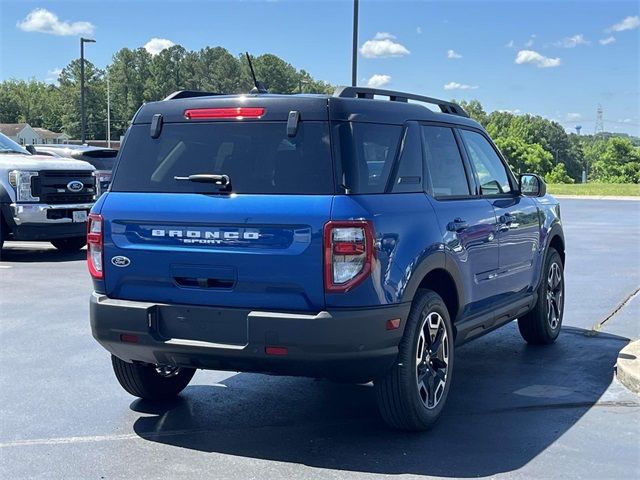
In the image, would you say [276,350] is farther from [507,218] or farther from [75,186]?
[75,186]

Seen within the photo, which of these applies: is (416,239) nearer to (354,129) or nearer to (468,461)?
(354,129)

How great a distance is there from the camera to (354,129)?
433cm

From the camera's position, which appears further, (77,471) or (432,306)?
(432,306)

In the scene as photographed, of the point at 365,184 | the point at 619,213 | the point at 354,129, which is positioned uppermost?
the point at 354,129

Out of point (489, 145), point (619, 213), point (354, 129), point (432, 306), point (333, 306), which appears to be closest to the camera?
point (333, 306)

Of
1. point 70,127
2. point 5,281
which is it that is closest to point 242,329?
point 5,281

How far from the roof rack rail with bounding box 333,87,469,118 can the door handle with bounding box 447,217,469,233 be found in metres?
0.90

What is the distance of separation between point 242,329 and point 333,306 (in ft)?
1.66

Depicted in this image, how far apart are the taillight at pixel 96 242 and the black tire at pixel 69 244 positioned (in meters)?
9.31

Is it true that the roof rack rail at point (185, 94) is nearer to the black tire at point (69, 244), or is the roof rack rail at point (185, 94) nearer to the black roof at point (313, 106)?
the black roof at point (313, 106)

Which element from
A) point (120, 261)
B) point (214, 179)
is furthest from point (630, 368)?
point (120, 261)

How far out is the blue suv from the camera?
404cm

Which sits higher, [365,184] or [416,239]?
[365,184]

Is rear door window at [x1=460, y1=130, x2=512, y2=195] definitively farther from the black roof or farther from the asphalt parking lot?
the asphalt parking lot
